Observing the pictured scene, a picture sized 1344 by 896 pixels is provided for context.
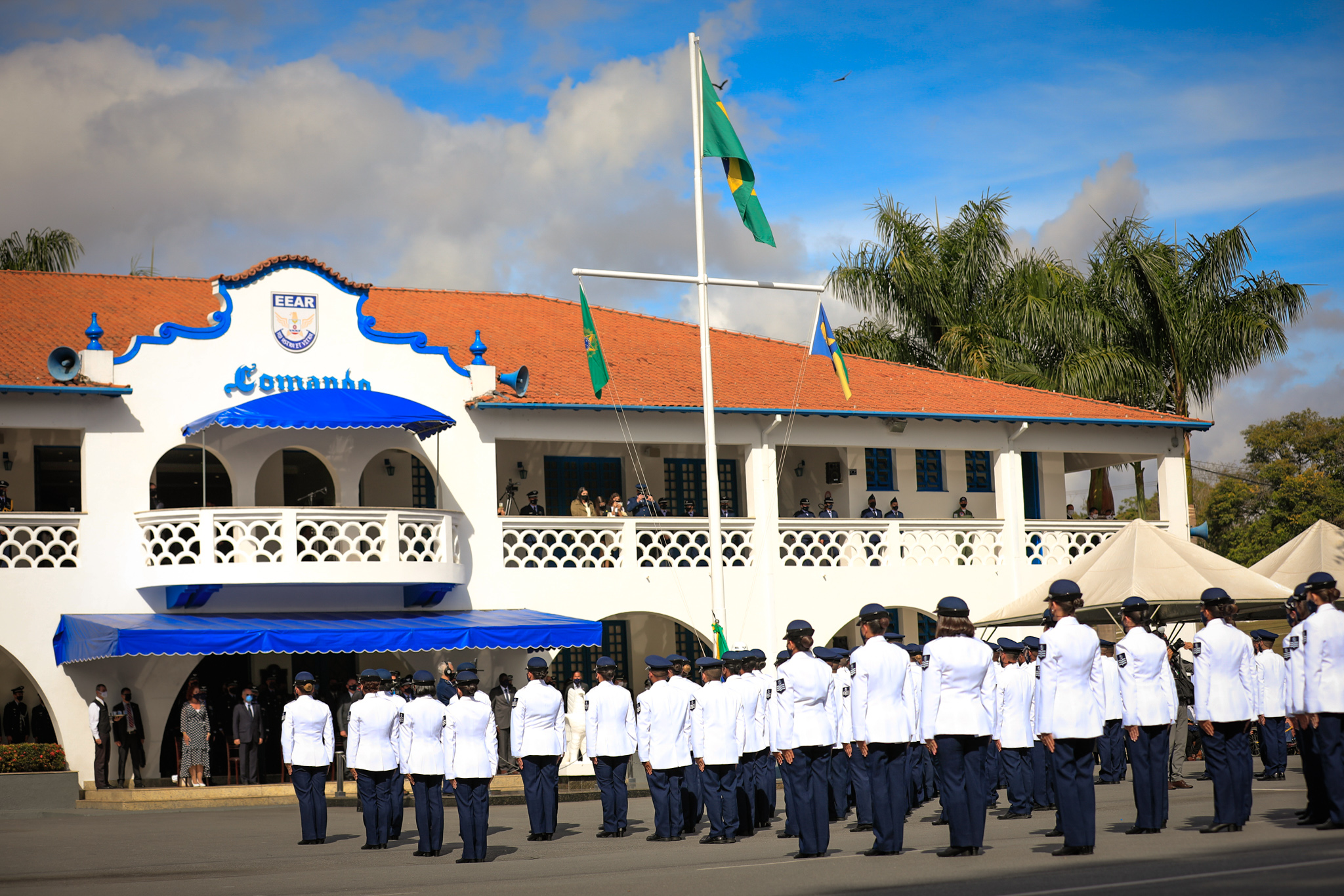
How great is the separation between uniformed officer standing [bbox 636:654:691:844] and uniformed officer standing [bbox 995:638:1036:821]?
3.10 meters

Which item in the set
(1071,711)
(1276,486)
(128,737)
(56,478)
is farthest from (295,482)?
(1276,486)

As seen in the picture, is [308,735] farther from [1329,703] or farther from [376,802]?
[1329,703]

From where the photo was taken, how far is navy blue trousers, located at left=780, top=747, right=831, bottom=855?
11180mm

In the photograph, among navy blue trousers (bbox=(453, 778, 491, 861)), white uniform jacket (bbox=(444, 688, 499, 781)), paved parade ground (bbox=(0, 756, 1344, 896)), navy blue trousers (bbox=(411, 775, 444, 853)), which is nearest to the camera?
paved parade ground (bbox=(0, 756, 1344, 896))

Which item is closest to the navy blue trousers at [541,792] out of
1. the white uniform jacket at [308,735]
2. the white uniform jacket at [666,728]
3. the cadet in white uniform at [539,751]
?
the cadet in white uniform at [539,751]

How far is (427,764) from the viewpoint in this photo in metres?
12.8

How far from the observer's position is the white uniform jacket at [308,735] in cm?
1387

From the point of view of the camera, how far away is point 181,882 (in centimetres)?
1114

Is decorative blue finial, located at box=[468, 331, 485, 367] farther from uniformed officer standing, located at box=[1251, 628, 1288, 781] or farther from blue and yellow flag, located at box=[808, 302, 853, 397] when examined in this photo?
uniformed officer standing, located at box=[1251, 628, 1288, 781]

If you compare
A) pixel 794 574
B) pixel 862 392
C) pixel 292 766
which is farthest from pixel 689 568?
pixel 292 766

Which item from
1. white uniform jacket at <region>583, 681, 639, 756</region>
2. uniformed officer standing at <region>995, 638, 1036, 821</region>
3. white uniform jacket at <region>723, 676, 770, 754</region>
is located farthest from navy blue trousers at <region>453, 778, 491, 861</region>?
uniformed officer standing at <region>995, 638, 1036, 821</region>

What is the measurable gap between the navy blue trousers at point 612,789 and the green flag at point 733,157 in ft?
31.1

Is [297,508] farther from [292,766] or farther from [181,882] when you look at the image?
[181,882]

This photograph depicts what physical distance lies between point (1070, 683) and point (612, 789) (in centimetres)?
562
